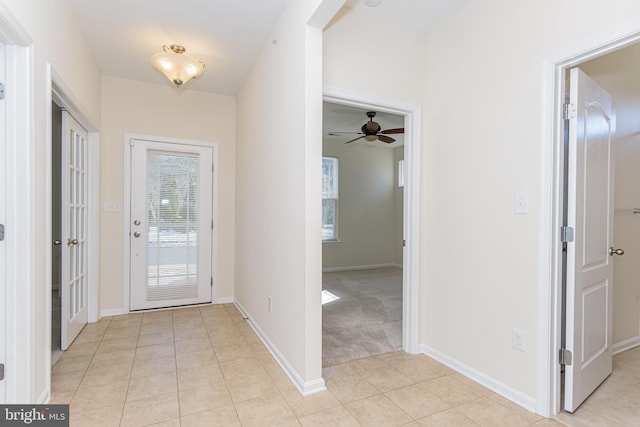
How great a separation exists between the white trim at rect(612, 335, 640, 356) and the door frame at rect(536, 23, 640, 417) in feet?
4.24

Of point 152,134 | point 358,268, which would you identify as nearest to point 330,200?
point 358,268

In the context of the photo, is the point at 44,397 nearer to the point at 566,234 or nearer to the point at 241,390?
the point at 241,390

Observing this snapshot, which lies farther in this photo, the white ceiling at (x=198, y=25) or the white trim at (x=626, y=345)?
the white trim at (x=626, y=345)

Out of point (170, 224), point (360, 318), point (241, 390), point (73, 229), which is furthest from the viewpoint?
point (170, 224)

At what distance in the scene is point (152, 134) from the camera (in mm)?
3799

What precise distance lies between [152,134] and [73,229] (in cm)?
143

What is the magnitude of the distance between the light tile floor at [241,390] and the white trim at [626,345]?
143 centimetres

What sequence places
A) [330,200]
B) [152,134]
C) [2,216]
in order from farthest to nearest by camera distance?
[330,200] → [152,134] → [2,216]

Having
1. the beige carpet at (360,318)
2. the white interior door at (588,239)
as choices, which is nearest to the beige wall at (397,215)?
the beige carpet at (360,318)

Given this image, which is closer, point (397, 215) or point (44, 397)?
point (44, 397)

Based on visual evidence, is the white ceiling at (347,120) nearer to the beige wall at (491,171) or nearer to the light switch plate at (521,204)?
the beige wall at (491,171)

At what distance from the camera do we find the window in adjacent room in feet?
21.3

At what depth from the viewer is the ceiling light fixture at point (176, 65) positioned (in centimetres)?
269

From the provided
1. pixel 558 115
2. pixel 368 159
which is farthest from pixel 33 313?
pixel 368 159
